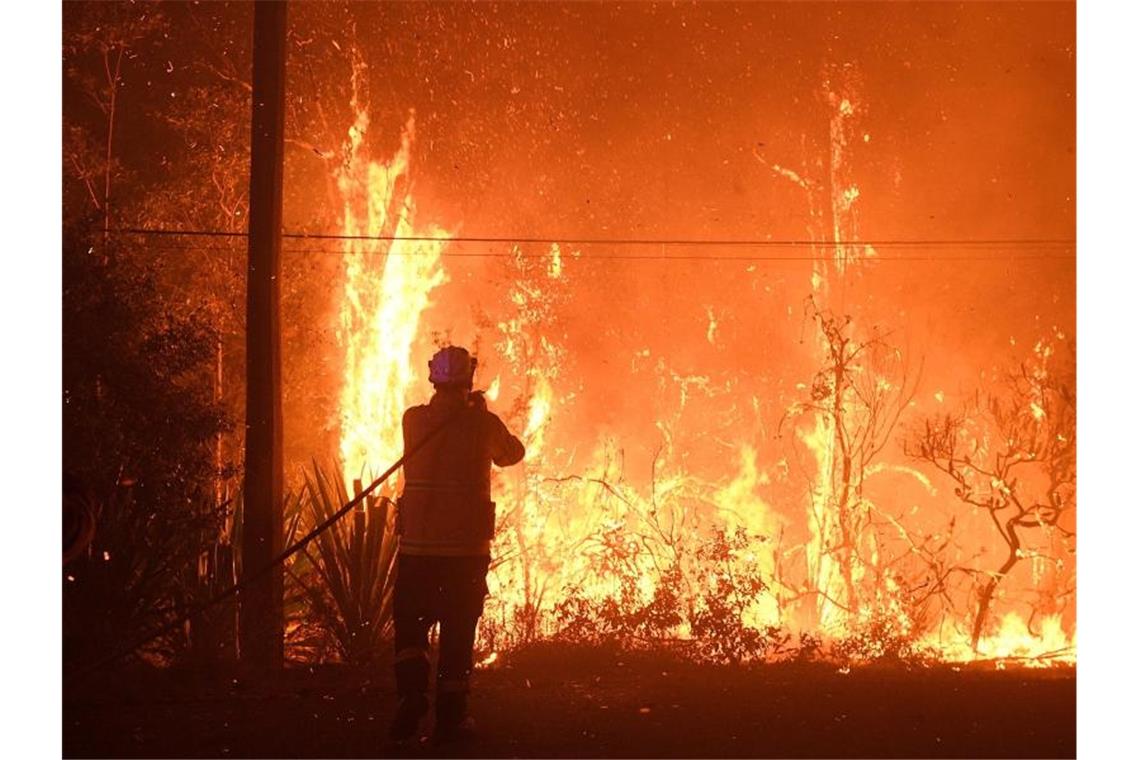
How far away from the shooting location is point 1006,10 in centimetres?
2128

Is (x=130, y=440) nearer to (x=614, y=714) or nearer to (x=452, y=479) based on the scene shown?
(x=452, y=479)

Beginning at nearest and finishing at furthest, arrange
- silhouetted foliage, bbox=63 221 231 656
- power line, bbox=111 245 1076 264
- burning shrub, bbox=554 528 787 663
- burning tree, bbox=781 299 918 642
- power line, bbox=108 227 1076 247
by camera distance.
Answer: silhouetted foliage, bbox=63 221 231 656 → burning shrub, bbox=554 528 787 663 → burning tree, bbox=781 299 918 642 → power line, bbox=111 245 1076 264 → power line, bbox=108 227 1076 247

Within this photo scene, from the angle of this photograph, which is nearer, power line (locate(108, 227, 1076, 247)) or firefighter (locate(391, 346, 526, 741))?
firefighter (locate(391, 346, 526, 741))

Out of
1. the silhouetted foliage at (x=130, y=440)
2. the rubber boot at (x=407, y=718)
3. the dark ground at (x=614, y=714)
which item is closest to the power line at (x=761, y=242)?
the silhouetted foliage at (x=130, y=440)

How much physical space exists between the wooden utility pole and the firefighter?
9.39 ft

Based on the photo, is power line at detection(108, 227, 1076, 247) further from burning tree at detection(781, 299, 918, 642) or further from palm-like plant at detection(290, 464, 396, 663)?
palm-like plant at detection(290, 464, 396, 663)

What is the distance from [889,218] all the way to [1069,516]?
982cm

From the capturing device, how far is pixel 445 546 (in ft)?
19.7

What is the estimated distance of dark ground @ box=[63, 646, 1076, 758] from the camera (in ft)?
20.3

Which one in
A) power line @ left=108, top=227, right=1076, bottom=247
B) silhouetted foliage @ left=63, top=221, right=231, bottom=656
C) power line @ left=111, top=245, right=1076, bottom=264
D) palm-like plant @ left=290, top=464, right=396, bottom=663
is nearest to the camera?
silhouetted foliage @ left=63, top=221, right=231, bottom=656

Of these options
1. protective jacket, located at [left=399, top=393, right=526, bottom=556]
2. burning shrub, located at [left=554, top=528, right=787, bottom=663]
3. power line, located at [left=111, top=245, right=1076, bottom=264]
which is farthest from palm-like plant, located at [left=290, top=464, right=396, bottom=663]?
power line, located at [left=111, top=245, right=1076, bottom=264]

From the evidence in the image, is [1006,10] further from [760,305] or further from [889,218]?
[760,305]

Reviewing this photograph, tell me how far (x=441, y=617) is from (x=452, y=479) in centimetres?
67
